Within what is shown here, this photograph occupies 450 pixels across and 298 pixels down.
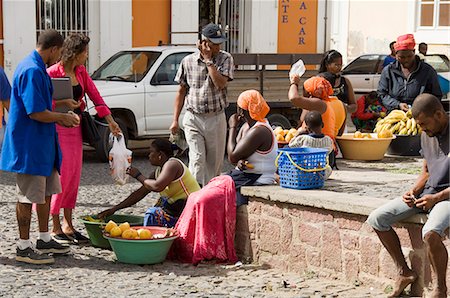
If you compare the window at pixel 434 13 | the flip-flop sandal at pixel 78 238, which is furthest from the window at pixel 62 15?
the flip-flop sandal at pixel 78 238

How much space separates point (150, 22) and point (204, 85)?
468 inches

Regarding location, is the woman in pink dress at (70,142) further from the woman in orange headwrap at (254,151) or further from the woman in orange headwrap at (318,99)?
the woman in orange headwrap at (318,99)

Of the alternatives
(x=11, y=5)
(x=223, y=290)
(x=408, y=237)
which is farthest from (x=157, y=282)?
(x=11, y=5)

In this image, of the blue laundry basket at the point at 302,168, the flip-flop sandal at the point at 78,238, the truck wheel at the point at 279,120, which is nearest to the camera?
the blue laundry basket at the point at 302,168

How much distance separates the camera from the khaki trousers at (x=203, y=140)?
9.45 metres

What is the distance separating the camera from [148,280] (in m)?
7.50

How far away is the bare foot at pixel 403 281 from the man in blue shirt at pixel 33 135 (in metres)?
2.87

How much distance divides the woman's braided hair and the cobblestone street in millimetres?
1704

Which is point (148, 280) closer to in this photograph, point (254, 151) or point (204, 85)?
point (254, 151)

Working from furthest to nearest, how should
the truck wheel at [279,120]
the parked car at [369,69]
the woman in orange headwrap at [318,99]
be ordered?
the parked car at [369,69] < the truck wheel at [279,120] < the woman in orange headwrap at [318,99]

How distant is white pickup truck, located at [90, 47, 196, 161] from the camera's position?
14805mm

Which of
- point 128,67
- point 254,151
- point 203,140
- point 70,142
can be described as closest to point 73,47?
point 70,142

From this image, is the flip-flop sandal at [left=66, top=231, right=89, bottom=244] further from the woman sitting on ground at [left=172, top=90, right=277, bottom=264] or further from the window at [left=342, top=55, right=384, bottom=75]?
the window at [left=342, top=55, right=384, bottom=75]

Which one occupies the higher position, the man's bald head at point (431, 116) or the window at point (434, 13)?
the window at point (434, 13)
